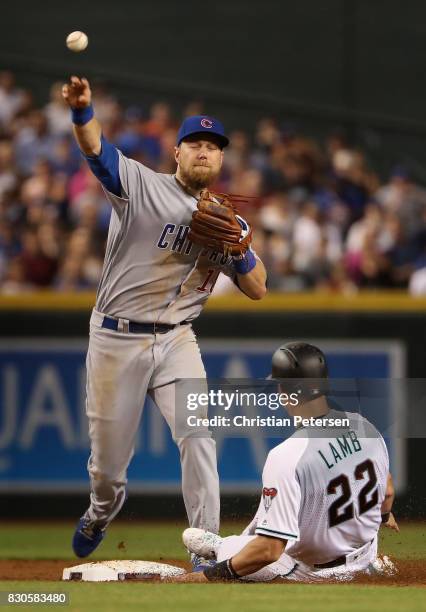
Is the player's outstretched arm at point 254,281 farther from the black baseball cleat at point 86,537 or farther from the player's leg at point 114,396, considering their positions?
the black baseball cleat at point 86,537

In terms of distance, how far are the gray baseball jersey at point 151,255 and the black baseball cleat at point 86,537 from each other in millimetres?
1064

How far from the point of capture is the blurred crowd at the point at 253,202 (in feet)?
30.3

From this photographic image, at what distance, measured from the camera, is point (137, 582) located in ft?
16.3

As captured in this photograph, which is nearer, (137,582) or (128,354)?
(137,582)

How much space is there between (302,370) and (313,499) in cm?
49

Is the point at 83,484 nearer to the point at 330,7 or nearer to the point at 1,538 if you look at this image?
the point at 1,538

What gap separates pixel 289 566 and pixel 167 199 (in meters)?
1.77

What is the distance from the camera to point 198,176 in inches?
221

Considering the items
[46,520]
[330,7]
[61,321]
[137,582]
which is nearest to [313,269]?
[61,321]

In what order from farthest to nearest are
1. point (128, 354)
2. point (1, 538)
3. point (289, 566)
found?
point (1, 538) → point (128, 354) → point (289, 566)

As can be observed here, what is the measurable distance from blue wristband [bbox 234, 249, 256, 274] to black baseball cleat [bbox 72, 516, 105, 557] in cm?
141

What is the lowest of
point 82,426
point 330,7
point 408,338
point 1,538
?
point 1,538

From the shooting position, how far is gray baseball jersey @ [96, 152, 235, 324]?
219 inches

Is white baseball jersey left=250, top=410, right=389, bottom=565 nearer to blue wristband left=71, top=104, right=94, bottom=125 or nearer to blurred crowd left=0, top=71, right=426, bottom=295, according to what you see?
blue wristband left=71, top=104, right=94, bottom=125
